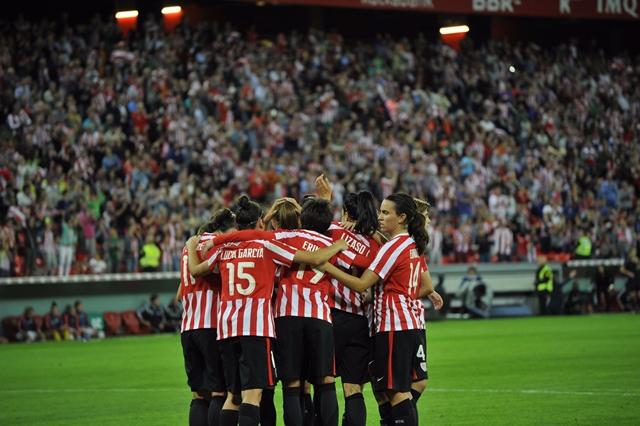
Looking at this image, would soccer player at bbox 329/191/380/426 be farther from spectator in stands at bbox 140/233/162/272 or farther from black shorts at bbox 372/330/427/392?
spectator in stands at bbox 140/233/162/272

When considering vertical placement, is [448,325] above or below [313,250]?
below

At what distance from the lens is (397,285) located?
9.20 metres

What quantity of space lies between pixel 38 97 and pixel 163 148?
11.2ft

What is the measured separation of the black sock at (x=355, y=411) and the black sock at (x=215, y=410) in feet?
3.37

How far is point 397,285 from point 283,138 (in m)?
24.1

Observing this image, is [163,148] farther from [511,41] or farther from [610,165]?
[511,41]

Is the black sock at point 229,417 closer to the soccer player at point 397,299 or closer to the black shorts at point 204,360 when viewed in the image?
the black shorts at point 204,360

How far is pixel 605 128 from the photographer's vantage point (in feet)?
131

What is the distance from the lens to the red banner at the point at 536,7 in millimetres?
37406

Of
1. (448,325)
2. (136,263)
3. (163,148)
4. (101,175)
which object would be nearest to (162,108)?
(163,148)

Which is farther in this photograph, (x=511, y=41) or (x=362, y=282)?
(x=511, y=41)

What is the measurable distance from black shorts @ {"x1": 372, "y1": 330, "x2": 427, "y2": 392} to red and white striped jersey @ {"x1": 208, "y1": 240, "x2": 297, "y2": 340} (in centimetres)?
84

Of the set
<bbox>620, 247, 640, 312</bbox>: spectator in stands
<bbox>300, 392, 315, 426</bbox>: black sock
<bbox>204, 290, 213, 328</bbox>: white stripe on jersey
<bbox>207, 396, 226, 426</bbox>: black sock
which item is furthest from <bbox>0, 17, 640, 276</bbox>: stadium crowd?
<bbox>300, 392, 315, 426</bbox>: black sock

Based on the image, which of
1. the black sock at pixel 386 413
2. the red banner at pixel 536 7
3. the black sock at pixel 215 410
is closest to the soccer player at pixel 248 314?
the black sock at pixel 215 410
